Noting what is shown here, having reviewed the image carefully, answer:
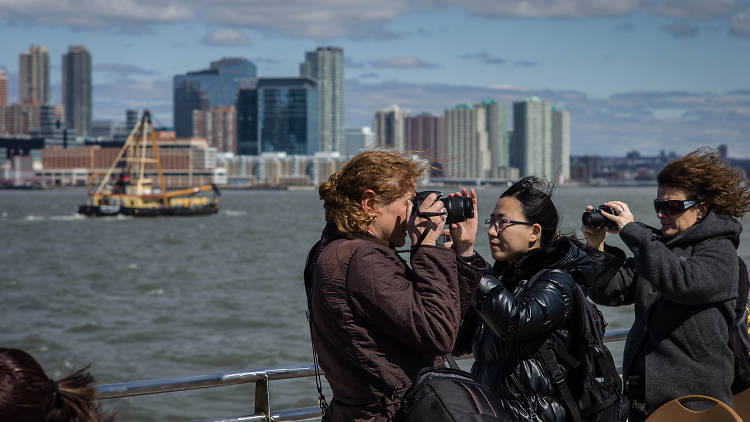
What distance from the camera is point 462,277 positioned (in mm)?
2229

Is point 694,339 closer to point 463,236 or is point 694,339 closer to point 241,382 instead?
point 463,236

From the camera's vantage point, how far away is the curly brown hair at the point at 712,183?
2.77 metres

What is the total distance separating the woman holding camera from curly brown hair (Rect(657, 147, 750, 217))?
0.94 metres

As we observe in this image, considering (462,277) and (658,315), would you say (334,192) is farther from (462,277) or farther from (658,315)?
(658,315)

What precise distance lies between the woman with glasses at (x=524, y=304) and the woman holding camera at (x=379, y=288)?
0.62 feet

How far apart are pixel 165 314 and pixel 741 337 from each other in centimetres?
1932

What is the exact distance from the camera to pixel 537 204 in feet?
8.84

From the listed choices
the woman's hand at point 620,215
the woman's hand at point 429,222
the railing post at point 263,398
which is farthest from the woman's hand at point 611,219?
the railing post at point 263,398

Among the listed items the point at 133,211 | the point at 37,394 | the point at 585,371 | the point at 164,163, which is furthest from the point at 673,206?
the point at 164,163

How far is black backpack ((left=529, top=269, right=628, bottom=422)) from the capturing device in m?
2.42

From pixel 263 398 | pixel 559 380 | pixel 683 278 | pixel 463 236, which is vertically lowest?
pixel 263 398

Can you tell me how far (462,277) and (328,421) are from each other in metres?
0.51

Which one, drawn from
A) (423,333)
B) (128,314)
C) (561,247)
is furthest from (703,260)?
(128,314)

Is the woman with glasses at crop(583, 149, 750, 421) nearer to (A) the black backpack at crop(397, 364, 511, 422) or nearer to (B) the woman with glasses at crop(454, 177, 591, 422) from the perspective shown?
(B) the woman with glasses at crop(454, 177, 591, 422)
